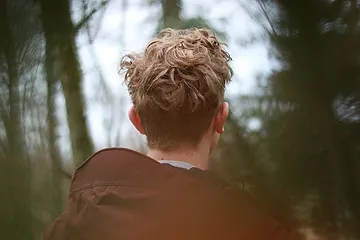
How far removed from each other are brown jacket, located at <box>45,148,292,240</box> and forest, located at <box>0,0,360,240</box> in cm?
54

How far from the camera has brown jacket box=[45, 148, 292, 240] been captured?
1.89ft

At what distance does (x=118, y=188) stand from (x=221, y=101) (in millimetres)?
179

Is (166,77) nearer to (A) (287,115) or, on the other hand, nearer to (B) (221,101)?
(B) (221,101)

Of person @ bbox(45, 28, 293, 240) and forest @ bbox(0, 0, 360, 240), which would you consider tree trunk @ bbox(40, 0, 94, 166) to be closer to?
forest @ bbox(0, 0, 360, 240)

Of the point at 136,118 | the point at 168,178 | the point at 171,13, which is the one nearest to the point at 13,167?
the point at 171,13

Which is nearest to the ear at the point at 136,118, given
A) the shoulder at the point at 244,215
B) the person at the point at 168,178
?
the person at the point at 168,178

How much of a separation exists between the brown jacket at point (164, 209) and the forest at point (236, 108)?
543 millimetres

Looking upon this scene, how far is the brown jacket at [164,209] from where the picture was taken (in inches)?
22.7

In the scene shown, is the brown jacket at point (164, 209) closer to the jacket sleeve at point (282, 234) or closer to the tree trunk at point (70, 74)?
the jacket sleeve at point (282, 234)

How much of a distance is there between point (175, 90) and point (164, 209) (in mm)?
145

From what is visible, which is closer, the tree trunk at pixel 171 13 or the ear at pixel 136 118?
the ear at pixel 136 118

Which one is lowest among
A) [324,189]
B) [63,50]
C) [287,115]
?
[324,189]

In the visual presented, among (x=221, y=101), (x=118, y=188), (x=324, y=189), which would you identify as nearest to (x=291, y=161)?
(x=324, y=189)

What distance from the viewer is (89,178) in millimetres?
609
